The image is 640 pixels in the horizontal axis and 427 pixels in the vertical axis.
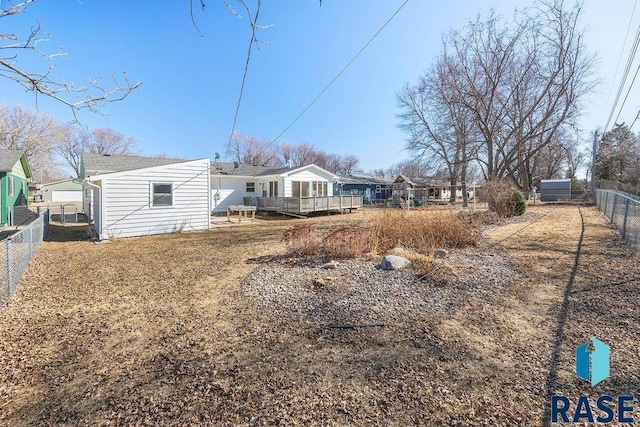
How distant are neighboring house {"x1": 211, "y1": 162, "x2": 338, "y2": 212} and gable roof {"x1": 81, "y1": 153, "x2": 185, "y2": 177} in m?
4.07

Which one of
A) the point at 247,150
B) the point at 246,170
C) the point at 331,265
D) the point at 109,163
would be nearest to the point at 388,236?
the point at 331,265

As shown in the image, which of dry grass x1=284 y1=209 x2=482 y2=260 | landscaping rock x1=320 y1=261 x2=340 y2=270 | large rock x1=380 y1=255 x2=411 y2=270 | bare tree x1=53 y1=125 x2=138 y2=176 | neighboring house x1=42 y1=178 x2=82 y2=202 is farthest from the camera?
bare tree x1=53 y1=125 x2=138 y2=176

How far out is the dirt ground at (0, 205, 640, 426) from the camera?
210 cm

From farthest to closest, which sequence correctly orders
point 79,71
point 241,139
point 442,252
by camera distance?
point 241,139, point 442,252, point 79,71

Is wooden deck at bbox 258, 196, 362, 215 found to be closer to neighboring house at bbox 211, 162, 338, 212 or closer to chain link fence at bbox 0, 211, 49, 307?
neighboring house at bbox 211, 162, 338, 212

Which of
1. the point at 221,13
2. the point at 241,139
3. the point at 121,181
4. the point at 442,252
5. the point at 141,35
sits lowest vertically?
the point at 442,252

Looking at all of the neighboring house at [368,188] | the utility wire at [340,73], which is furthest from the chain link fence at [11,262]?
the neighboring house at [368,188]

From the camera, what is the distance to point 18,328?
344cm

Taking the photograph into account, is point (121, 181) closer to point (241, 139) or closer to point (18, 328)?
point (18, 328)

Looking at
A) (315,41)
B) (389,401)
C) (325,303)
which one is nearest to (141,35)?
(315,41)

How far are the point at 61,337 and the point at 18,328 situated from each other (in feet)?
2.35

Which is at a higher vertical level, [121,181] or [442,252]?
[121,181]

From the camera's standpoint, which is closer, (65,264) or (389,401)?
(389,401)

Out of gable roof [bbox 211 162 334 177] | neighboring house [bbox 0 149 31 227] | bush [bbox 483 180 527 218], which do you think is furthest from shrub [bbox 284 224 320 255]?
neighboring house [bbox 0 149 31 227]
